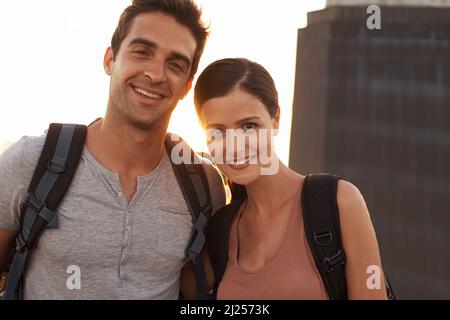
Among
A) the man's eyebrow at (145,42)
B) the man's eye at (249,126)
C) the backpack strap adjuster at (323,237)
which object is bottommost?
the backpack strap adjuster at (323,237)

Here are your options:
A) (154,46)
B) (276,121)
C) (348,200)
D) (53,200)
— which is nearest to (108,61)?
(154,46)

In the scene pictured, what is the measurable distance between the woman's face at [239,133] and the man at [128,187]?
1.57ft

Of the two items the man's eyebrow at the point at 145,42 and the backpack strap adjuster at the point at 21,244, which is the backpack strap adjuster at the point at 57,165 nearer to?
the backpack strap adjuster at the point at 21,244

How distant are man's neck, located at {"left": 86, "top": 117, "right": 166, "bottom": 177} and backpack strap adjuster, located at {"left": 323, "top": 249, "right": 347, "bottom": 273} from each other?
1675mm

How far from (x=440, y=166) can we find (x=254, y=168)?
25276 mm

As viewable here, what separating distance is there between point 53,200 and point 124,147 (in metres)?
0.79

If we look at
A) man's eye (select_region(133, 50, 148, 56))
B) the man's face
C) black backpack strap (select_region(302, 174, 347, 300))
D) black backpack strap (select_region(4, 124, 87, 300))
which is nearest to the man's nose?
the man's face

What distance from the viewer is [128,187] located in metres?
3.64

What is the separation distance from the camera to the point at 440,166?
2575cm

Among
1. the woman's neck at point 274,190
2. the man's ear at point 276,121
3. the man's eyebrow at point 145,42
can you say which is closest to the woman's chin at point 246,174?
the woman's neck at point 274,190

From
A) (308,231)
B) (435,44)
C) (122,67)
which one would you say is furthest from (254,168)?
(435,44)

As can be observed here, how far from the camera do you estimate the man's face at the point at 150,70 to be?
3.71 meters

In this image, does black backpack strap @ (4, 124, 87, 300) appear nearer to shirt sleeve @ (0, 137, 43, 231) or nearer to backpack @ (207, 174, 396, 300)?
shirt sleeve @ (0, 137, 43, 231)
